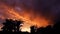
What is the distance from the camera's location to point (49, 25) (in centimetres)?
3891

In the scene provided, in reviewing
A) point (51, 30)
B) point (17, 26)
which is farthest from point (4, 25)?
point (51, 30)

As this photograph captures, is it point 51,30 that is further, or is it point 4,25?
point 4,25

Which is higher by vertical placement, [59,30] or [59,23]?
[59,23]

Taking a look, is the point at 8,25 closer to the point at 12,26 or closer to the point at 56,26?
the point at 12,26

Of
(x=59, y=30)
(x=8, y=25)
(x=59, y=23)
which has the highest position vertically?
(x=8, y=25)

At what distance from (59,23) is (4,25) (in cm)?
2182

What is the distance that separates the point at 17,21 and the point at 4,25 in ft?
15.5

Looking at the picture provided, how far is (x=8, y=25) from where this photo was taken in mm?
51531

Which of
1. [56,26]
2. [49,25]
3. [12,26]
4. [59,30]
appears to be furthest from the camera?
[12,26]

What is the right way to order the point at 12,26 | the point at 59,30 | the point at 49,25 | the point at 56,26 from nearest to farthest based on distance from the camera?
the point at 59,30 < the point at 56,26 < the point at 49,25 < the point at 12,26

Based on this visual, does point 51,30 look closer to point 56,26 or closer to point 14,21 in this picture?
point 56,26

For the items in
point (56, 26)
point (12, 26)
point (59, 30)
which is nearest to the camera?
point (59, 30)

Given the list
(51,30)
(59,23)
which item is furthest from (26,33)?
(59,23)

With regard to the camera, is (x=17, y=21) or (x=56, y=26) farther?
(x=17, y=21)
